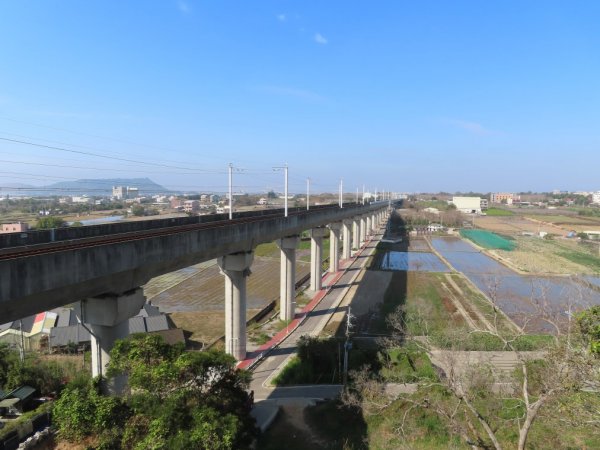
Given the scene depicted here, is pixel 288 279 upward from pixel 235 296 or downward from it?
downward

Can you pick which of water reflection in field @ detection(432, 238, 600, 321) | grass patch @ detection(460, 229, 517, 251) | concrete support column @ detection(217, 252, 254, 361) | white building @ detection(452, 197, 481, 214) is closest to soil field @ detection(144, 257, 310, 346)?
concrete support column @ detection(217, 252, 254, 361)

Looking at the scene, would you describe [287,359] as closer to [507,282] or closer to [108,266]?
[108,266]

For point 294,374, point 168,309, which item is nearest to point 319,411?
point 294,374

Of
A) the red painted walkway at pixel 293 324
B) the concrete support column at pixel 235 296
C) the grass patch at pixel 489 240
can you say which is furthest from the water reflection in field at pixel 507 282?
the concrete support column at pixel 235 296

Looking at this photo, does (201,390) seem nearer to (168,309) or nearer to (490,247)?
(168,309)

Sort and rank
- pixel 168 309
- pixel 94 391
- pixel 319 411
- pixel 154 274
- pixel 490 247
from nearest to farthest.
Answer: pixel 94 391 → pixel 154 274 → pixel 319 411 → pixel 168 309 → pixel 490 247

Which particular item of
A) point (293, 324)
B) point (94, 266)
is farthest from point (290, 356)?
point (94, 266)
